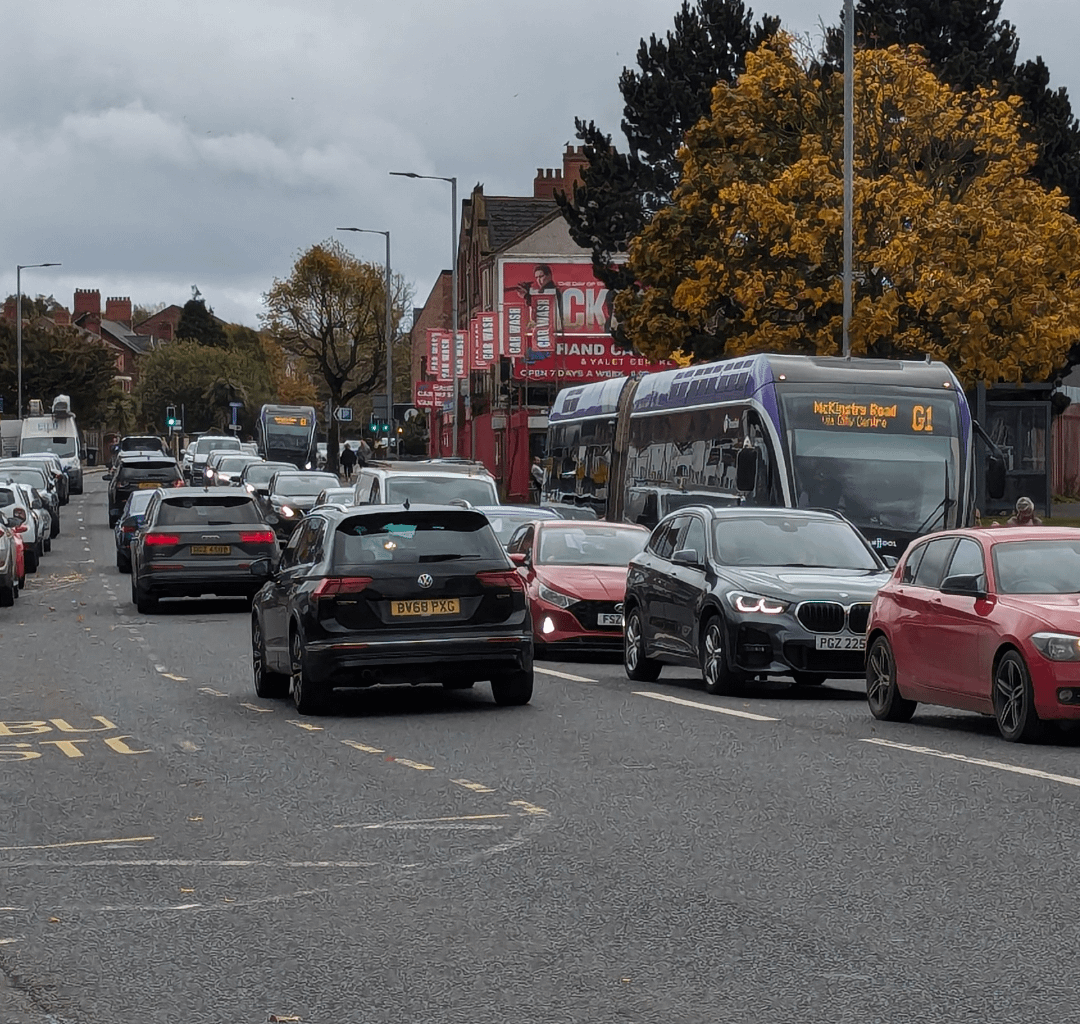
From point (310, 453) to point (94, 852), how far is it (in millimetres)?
79815

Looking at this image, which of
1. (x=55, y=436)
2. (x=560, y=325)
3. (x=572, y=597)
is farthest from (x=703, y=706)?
(x=55, y=436)

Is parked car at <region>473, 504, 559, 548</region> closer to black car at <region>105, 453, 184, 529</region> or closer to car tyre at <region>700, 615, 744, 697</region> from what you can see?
car tyre at <region>700, 615, 744, 697</region>

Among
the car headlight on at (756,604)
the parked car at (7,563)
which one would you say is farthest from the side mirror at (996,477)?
the parked car at (7,563)

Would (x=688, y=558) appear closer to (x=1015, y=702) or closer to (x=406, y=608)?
(x=406, y=608)

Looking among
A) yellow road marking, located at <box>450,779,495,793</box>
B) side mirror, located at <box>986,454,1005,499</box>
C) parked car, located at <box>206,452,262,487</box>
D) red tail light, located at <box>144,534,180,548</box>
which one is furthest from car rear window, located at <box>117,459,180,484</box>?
yellow road marking, located at <box>450,779,495,793</box>

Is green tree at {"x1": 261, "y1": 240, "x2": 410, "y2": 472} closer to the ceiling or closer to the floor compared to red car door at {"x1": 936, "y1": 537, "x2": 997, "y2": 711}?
closer to the ceiling

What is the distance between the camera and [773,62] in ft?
151

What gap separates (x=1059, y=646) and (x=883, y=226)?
102 feet

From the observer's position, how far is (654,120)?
60938mm

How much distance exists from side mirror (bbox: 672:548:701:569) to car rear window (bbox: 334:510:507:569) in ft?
8.98

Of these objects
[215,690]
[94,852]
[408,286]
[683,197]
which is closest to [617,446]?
[683,197]

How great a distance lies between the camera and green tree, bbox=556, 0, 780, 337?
6062cm

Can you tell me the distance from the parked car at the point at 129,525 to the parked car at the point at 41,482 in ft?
33.2

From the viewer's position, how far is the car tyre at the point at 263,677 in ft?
56.4
